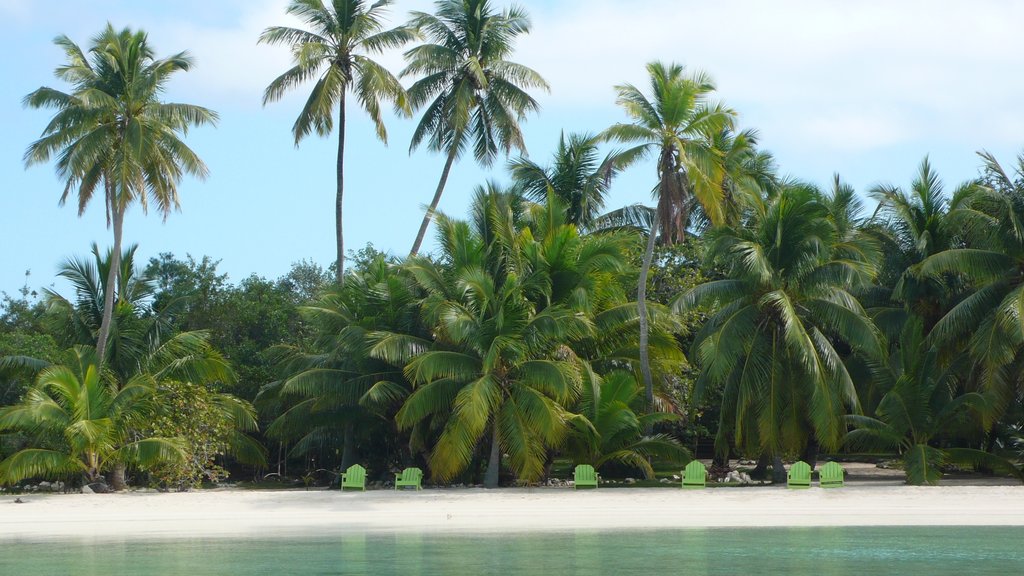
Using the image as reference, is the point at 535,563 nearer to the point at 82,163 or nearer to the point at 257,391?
the point at 82,163

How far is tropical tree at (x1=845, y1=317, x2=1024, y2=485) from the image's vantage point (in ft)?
80.8

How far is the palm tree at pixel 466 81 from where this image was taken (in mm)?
33875

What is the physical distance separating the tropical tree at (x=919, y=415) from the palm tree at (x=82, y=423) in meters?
16.3

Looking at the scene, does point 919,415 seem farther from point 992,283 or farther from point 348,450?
point 348,450

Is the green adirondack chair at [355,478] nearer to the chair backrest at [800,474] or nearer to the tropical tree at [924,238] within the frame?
the chair backrest at [800,474]

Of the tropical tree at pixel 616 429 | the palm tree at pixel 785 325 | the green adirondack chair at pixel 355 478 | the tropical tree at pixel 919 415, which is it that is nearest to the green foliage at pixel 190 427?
the green adirondack chair at pixel 355 478

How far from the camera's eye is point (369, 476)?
2970cm

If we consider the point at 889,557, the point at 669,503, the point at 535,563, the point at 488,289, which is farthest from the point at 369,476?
the point at 889,557

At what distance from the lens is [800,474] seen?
24344 mm

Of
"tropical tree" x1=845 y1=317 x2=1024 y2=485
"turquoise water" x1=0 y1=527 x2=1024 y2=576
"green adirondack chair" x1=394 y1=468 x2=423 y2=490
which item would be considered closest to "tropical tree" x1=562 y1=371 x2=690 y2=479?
"green adirondack chair" x1=394 y1=468 x2=423 y2=490

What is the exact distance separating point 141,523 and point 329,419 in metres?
7.31

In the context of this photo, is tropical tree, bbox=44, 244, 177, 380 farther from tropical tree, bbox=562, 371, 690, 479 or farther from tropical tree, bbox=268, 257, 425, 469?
tropical tree, bbox=562, 371, 690, 479

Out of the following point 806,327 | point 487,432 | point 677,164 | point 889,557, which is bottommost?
point 889,557

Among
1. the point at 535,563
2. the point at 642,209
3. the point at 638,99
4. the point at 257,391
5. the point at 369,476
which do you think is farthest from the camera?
the point at 642,209
